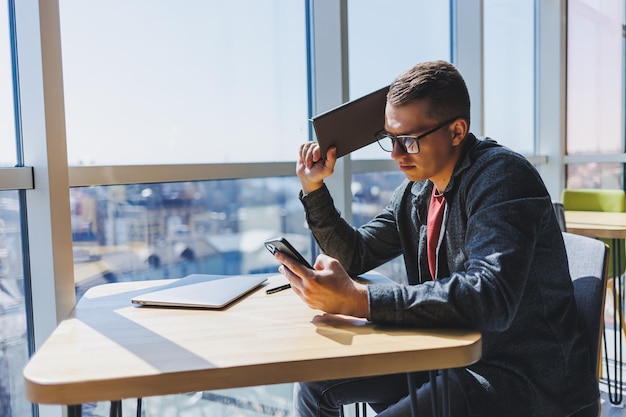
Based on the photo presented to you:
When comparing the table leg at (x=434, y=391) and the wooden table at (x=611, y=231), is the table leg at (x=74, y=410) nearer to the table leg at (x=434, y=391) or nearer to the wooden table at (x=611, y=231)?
the table leg at (x=434, y=391)

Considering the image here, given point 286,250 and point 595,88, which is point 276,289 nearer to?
point 286,250

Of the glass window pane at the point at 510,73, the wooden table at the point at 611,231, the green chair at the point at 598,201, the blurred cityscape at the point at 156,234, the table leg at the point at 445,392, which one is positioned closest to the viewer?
the table leg at the point at 445,392

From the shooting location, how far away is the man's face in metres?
Result: 1.24

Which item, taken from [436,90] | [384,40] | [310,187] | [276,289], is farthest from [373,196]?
[436,90]

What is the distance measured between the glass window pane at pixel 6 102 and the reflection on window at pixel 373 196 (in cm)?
141

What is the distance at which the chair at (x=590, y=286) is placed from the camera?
1219 mm

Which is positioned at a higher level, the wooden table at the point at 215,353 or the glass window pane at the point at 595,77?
the glass window pane at the point at 595,77

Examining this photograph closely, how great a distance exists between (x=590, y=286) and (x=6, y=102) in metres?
1.55

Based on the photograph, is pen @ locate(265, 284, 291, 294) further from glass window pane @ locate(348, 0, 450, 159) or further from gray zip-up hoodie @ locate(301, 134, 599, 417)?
glass window pane @ locate(348, 0, 450, 159)

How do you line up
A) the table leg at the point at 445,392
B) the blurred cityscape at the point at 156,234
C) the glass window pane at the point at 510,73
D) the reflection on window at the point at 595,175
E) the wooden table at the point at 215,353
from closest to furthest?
the wooden table at the point at 215,353 < the table leg at the point at 445,392 < the blurred cityscape at the point at 156,234 < the glass window pane at the point at 510,73 < the reflection on window at the point at 595,175

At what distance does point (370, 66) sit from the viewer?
2605 millimetres

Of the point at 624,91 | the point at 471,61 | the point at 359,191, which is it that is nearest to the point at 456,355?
the point at 359,191

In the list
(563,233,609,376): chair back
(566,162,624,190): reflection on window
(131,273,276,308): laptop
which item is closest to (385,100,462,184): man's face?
(563,233,609,376): chair back

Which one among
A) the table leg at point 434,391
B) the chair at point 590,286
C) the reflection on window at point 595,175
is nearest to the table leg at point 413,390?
the table leg at point 434,391
